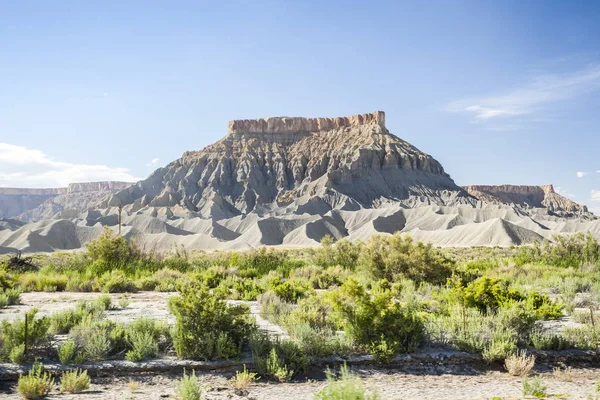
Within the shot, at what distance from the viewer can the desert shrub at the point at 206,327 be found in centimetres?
848

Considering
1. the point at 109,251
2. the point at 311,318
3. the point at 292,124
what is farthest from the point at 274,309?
the point at 292,124

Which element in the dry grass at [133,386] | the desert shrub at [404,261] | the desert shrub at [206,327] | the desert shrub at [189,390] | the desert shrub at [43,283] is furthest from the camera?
the desert shrub at [404,261]

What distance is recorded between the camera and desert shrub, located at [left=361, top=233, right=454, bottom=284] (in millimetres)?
17688

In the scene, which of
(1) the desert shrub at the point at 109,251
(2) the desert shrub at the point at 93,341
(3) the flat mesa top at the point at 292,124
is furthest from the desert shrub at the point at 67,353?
(3) the flat mesa top at the point at 292,124

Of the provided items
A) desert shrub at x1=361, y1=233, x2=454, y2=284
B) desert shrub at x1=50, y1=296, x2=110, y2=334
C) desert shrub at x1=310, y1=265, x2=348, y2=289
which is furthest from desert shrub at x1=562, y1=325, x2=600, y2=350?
desert shrub at x1=50, y1=296, x2=110, y2=334

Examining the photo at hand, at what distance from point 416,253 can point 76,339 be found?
41.3 feet

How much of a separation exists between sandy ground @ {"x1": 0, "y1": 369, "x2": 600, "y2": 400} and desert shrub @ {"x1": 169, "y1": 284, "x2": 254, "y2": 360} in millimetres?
560

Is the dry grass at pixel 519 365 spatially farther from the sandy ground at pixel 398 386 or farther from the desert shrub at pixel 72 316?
the desert shrub at pixel 72 316

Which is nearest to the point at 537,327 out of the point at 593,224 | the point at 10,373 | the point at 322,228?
the point at 10,373

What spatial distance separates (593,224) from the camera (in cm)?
8375

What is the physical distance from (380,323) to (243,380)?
2914 mm

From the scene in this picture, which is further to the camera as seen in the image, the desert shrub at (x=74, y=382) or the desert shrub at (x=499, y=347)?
the desert shrub at (x=499, y=347)

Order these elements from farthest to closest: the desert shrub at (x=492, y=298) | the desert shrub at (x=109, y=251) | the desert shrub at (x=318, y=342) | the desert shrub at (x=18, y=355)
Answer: the desert shrub at (x=109, y=251) → the desert shrub at (x=492, y=298) → the desert shrub at (x=318, y=342) → the desert shrub at (x=18, y=355)

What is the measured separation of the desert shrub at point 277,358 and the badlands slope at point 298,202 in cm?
6120
